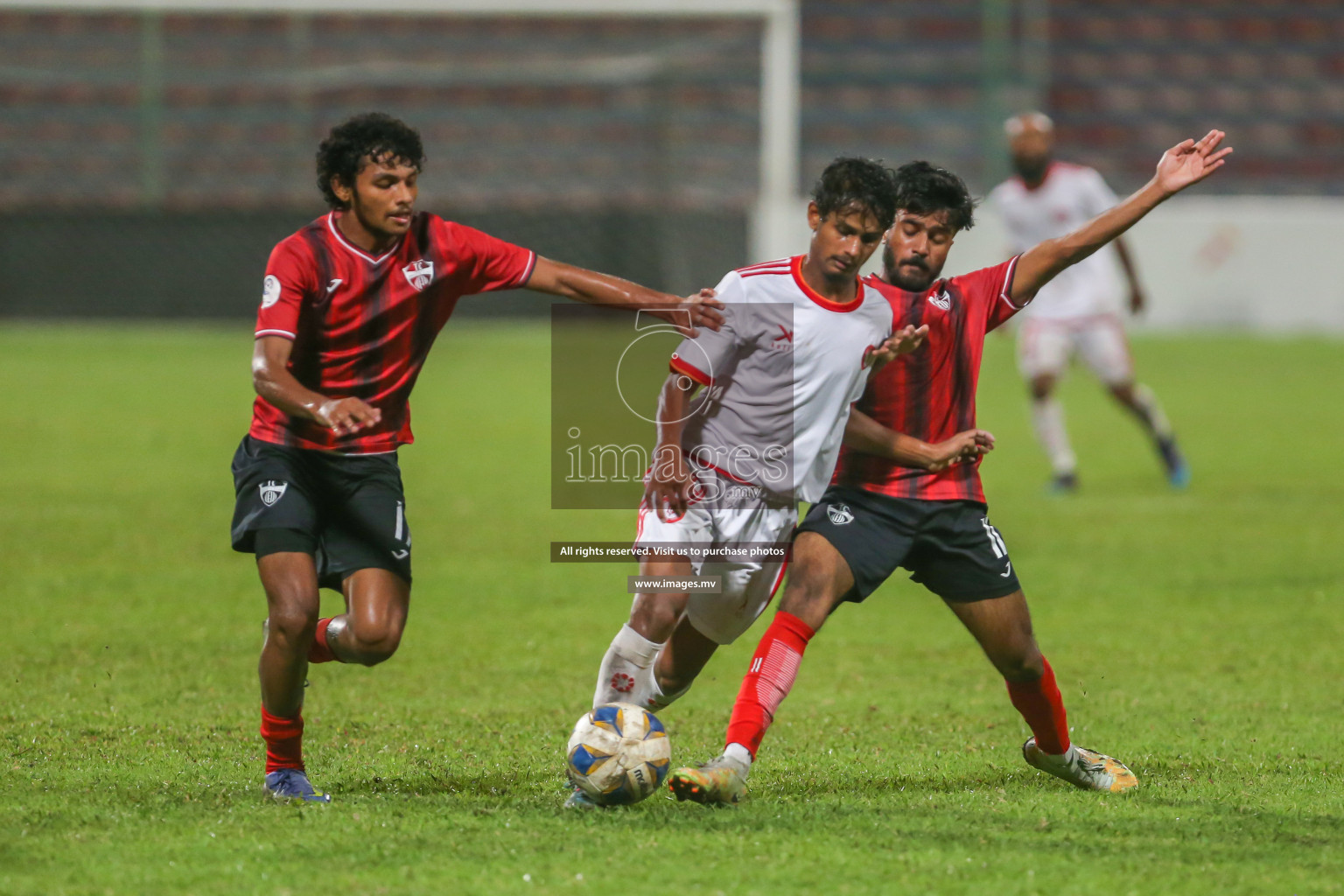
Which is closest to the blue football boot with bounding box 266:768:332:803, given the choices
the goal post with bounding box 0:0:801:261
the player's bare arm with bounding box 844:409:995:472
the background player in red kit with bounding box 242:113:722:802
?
the background player in red kit with bounding box 242:113:722:802

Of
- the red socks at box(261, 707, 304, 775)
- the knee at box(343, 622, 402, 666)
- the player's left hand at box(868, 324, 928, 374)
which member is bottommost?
the red socks at box(261, 707, 304, 775)

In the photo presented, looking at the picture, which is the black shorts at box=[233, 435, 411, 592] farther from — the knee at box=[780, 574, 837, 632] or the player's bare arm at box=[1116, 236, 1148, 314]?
the player's bare arm at box=[1116, 236, 1148, 314]

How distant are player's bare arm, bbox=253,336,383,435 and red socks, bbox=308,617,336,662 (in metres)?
0.65

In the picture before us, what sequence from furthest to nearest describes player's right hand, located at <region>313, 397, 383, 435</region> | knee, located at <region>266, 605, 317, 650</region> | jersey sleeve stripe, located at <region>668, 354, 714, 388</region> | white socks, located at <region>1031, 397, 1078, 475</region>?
1. white socks, located at <region>1031, 397, 1078, 475</region>
2. jersey sleeve stripe, located at <region>668, 354, 714, 388</region>
3. knee, located at <region>266, 605, 317, 650</region>
4. player's right hand, located at <region>313, 397, 383, 435</region>

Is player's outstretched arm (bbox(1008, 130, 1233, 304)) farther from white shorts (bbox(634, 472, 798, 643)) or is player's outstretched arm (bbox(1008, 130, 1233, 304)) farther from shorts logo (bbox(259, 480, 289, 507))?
shorts logo (bbox(259, 480, 289, 507))

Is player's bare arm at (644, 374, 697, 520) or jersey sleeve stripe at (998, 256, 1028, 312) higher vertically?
jersey sleeve stripe at (998, 256, 1028, 312)

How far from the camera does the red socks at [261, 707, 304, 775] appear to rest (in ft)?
13.6

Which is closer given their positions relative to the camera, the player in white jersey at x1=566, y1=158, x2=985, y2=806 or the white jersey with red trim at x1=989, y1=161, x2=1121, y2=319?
the player in white jersey at x1=566, y1=158, x2=985, y2=806

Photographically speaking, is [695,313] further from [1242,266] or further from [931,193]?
[1242,266]

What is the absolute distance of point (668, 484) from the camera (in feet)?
13.8

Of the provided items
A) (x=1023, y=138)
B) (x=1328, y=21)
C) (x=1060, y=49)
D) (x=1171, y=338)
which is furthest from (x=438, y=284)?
(x=1328, y=21)

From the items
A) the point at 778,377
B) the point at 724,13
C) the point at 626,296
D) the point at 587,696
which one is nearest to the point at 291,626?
the point at 626,296

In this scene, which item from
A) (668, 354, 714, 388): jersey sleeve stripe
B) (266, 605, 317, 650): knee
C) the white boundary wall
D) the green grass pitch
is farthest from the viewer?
the white boundary wall

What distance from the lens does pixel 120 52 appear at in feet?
71.5
